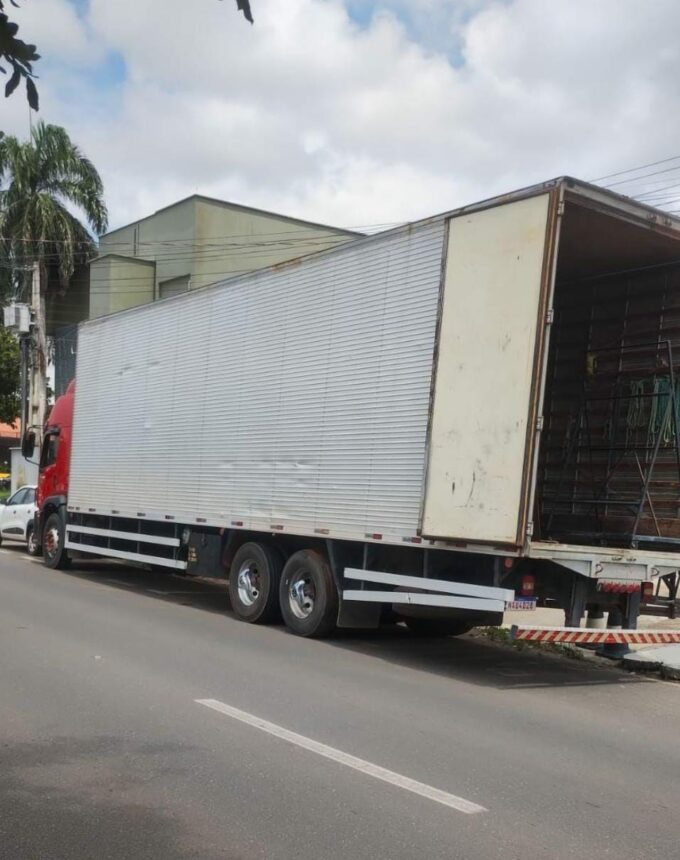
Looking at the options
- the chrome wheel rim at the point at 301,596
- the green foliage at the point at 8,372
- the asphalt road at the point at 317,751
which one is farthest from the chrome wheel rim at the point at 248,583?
the green foliage at the point at 8,372

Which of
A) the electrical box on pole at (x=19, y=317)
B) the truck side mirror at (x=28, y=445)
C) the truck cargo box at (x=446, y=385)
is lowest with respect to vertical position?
the truck side mirror at (x=28, y=445)

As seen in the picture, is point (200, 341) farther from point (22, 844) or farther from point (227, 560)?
point (22, 844)

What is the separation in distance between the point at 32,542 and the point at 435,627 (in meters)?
10.5

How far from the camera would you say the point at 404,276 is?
31.8 feet

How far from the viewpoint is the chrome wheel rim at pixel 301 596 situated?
10898 millimetres

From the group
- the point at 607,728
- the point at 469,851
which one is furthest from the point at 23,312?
the point at 469,851

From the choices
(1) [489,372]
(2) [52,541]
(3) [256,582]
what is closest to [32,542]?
(2) [52,541]

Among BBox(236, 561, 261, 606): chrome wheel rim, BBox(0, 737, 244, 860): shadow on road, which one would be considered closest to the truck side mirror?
BBox(236, 561, 261, 606): chrome wheel rim

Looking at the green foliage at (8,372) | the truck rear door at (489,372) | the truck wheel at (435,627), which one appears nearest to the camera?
the truck rear door at (489,372)

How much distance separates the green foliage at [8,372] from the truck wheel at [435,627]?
3133 cm

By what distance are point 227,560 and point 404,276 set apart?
4.85 meters

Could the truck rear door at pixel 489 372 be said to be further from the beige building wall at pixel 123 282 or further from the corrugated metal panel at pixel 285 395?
the beige building wall at pixel 123 282

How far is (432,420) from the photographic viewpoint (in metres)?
9.08

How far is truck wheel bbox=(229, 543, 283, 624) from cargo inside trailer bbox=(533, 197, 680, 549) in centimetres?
314
